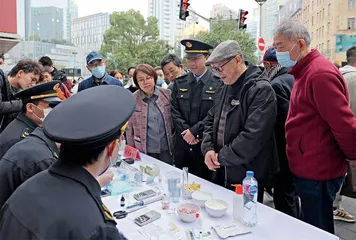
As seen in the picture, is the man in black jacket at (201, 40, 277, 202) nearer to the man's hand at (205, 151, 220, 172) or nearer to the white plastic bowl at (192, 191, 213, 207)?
the man's hand at (205, 151, 220, 172)

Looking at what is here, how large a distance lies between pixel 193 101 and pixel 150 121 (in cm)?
49

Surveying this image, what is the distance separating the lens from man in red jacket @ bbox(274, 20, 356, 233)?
1745 millimetres

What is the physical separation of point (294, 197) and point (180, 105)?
1404 mm

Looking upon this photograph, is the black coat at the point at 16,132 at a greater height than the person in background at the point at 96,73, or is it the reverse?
the person in background at the point at 96,73

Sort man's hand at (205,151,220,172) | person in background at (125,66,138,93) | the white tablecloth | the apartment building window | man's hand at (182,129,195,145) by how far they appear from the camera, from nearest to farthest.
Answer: the white tablecloth < man's hand at (205,151,220,172) < man's hand at (182,129,195,145) < person in background at (125,66,138,93) < the apartment building window

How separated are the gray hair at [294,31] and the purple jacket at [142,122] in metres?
1.38

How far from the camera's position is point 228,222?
1.58 metres

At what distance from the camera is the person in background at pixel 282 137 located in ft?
8.16

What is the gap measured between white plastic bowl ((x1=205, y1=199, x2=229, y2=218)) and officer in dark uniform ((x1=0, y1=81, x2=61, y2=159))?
1.11 meters

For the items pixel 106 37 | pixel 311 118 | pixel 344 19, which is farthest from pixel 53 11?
pixel 311 118

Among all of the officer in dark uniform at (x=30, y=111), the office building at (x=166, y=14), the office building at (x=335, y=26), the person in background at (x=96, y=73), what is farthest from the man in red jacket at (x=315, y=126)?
the office building at (x=166, y=14)

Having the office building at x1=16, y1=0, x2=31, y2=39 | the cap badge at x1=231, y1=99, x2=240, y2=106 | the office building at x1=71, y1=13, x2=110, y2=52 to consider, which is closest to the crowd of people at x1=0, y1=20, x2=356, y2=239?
the cap badge at x1=231, y1=99, x2=240, y2=106

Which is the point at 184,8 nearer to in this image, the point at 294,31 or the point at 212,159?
the point at 294,31

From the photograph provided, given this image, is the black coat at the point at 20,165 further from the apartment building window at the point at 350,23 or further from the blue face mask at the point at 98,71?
the apartment building window at the point at 350,23
